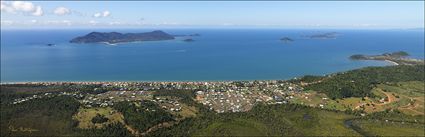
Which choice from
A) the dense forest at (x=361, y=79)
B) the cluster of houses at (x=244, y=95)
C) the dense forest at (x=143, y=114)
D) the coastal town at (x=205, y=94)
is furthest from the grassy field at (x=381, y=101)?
the dense forest at (x=143, y=114)

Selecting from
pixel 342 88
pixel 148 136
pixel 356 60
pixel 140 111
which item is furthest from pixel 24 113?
pixel 356 60

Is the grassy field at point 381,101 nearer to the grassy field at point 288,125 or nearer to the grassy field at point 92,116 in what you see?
the grassy field at point 288,125

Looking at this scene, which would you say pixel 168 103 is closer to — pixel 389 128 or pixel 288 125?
pixel 288 125

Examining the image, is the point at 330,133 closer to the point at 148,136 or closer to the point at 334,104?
the point at 334,104

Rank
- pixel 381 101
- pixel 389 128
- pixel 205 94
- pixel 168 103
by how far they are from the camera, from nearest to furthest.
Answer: pixel 389 128 → pixel 168 103 → pixel 381 101 → pixel 205 94

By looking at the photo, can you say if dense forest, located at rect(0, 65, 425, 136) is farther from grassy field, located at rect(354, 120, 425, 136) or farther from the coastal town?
the coastal town

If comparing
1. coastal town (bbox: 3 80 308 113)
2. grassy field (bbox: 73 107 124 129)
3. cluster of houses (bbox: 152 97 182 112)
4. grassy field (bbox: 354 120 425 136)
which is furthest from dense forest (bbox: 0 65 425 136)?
coastal town (bbox: 3 80 308 113)

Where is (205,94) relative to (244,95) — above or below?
above

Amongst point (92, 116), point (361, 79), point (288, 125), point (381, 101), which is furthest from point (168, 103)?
point (361, 79)
